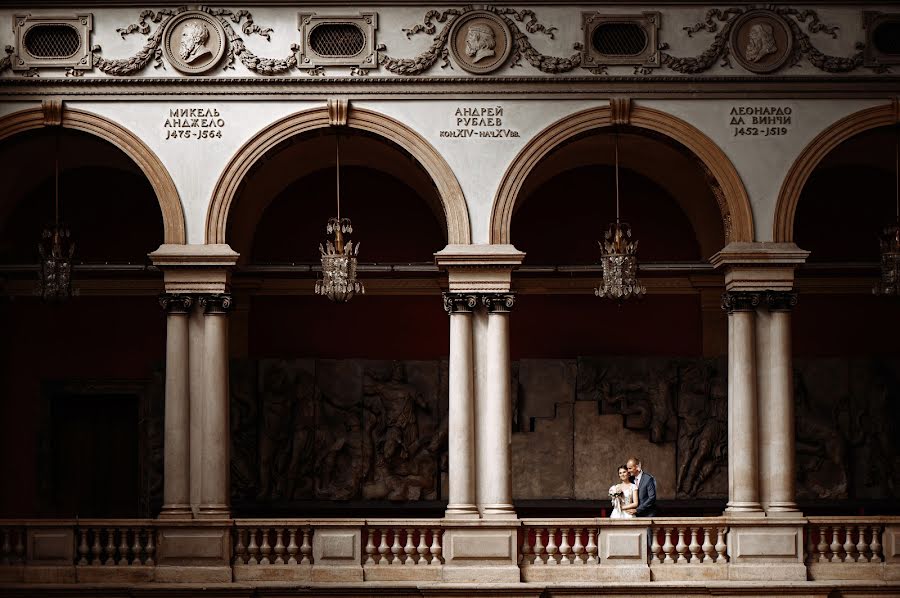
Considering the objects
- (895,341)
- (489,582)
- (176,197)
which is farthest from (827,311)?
(176,197)

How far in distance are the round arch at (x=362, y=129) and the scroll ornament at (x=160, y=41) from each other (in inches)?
26.2

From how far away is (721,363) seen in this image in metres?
19.2

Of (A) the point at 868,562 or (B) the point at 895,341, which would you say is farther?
(B) the point at 895,341

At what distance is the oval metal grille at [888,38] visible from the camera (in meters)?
16.6

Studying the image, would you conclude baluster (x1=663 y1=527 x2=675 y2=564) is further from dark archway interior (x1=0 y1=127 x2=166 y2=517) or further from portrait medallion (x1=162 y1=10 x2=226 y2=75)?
portrait medallion (x1=162 y1=10 x2=226 y2=75)

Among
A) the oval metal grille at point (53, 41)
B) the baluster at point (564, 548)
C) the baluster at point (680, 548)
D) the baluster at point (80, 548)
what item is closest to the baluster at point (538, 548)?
the baluster at point (564, 548)

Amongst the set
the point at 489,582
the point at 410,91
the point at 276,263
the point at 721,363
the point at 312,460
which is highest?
the point at 410,91

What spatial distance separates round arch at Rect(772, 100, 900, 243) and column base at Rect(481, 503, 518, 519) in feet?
14.3

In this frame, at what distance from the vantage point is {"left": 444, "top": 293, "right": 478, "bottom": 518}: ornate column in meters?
16.4

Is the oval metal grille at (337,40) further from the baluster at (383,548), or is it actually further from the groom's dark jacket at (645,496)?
the groom's dark jacket at (645,496)

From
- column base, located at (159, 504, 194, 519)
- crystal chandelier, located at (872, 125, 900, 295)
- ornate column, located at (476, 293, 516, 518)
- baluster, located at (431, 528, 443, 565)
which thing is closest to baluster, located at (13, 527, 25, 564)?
column base, located at (159, 504, 194, 519)

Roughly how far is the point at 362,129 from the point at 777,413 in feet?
18.6

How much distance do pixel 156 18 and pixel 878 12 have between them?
818cm

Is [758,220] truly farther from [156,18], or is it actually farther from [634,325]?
[156,18]
